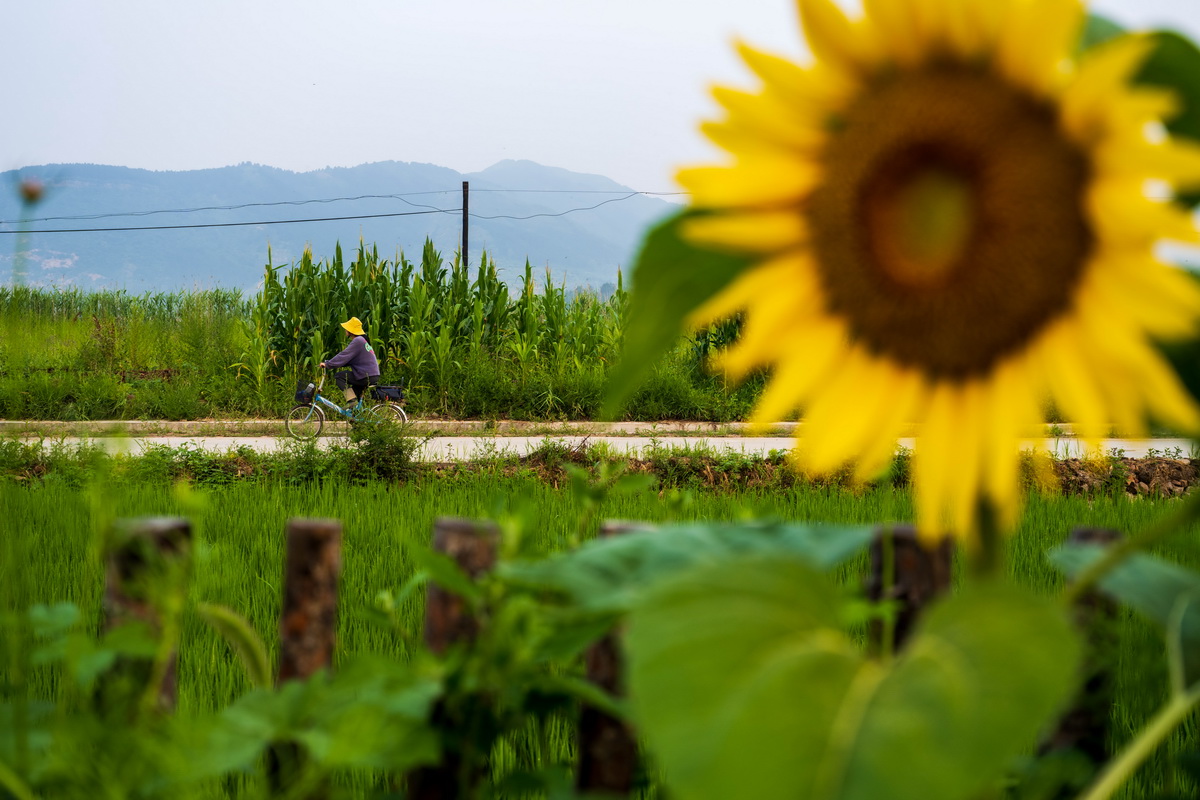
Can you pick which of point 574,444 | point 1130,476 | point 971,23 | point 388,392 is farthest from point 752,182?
point 388,392

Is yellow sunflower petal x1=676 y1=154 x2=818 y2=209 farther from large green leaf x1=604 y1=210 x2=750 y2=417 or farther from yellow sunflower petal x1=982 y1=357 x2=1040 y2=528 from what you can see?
yellow sunflower petal x1=982 y1=357 x2=1040 y2=528

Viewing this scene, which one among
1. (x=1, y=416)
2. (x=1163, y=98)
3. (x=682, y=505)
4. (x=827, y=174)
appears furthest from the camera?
(x=1, y=416)

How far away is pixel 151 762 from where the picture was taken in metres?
0.75

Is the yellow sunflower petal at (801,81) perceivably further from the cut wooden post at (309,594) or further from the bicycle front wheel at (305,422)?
the bicycle front wheel at (305,422)

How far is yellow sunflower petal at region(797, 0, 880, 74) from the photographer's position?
574 mm

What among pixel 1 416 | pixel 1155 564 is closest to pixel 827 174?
pixel 1155 564

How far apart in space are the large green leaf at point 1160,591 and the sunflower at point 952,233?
0.20 meters

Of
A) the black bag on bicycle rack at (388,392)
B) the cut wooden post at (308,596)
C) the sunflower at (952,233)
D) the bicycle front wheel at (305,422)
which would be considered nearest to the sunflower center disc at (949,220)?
the sunflower at (952,233)

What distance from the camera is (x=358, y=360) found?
9.48 metres

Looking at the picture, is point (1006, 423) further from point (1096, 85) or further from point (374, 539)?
point (374, 539)

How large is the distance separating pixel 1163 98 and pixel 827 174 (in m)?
0.20

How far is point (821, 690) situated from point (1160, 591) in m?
0.44

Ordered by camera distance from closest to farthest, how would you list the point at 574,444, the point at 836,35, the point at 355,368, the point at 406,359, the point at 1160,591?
the point at 836,35 < the point at 1160,591 < the point at 574,444 < the point at 355,368 < the point at 406,359

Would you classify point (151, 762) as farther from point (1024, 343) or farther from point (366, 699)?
point (1024, 343)
